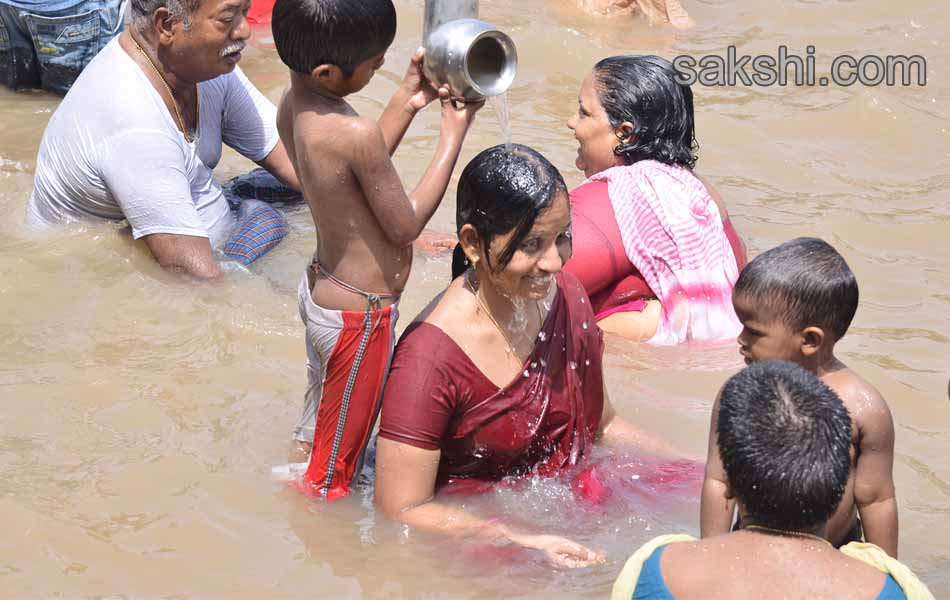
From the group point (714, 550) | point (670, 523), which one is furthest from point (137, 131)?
point (714, 550)

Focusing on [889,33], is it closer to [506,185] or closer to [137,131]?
[137,131]

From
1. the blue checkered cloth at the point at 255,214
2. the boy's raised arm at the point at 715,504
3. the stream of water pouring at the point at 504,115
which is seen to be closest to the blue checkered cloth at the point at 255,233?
the blue checkered cloth at the point at 255,214

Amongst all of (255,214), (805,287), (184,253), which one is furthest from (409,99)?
(255,214)

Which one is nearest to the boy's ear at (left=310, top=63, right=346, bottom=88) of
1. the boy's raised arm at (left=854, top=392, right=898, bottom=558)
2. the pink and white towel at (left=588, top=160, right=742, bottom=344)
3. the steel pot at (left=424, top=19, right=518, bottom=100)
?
the steel pot at (left=424, top=19, right=518, bottom=100)

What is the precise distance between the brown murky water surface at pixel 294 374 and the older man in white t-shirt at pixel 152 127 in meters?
0.20

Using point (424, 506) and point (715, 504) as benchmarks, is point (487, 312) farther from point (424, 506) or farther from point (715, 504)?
point (715, 504)

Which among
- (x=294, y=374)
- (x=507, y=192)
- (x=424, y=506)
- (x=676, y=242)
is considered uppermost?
(x=507, y=192)

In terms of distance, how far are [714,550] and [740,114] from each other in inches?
204

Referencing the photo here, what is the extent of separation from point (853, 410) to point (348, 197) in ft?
4.72

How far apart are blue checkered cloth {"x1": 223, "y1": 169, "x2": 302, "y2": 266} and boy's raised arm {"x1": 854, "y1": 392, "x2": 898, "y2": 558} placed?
2940mm

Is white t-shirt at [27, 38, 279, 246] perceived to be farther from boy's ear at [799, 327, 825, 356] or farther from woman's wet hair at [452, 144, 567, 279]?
boy's ear at [799, 327, 825, 356]

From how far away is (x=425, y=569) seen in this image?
3389 millimetres

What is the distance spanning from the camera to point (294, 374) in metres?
4.50

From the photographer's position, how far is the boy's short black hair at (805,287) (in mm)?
2967
